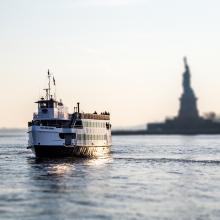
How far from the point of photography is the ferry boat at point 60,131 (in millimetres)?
87062

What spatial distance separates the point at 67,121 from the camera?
308 ft

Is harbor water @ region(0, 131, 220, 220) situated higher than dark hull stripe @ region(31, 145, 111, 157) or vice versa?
dark hull stripe @ region(31, 145, 111, 157)

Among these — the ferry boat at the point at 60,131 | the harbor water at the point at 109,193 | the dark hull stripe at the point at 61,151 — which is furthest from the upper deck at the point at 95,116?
the harbor water at the point at 109,193

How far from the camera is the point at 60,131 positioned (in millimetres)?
89000

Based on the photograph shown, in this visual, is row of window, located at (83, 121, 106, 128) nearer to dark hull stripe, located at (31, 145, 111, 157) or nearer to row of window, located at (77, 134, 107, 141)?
row of window, located at (77, 134, 107, 141)

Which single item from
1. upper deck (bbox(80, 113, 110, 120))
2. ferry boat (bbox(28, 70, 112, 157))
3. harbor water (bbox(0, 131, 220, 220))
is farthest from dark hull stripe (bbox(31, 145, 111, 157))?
harbor water (bbox(0, 131, 220, 220))

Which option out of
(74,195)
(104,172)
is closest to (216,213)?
(74,195)

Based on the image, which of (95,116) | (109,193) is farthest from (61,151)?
(109,193)

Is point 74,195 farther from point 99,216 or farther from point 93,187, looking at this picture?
point 99,216

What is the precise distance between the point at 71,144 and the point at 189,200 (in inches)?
1936

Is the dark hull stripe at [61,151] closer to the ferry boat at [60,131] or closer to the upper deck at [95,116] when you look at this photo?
the ferry boat at [60,131]

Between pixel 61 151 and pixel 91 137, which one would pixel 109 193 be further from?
pixel 91 137

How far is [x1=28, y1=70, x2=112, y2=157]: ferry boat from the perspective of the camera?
87062 millimetres

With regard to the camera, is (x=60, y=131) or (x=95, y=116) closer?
(x=60, y=131)
